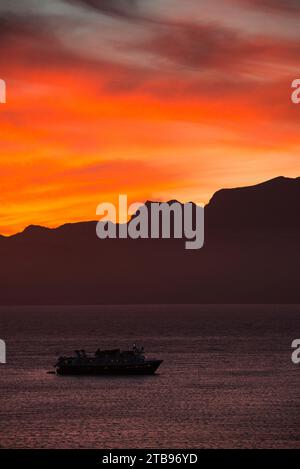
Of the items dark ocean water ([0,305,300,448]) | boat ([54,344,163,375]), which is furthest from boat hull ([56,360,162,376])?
dark ocean water ([0,305,300,448])

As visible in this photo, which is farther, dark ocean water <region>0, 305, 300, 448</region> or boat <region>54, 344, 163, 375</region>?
boat <region>54, 344, 163, 375</region>

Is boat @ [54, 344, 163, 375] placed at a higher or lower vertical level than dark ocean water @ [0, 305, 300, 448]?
higher

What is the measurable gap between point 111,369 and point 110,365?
711 mm

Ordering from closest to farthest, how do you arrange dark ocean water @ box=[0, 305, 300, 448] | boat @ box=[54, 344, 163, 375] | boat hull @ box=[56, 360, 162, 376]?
dark ocean water @ box=[0, 305, 300, 448]
boat hull @ box=[56, 360, 162, 376]
boat @ box=[54, 344, 163, 375]

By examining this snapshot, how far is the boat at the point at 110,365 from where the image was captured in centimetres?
15262

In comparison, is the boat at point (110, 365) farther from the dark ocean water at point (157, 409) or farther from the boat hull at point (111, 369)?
the dark ocean water at point (157, 409)

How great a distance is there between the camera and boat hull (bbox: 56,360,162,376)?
15250 cm

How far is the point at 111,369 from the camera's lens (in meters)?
154

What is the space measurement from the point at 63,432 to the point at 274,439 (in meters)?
22.4

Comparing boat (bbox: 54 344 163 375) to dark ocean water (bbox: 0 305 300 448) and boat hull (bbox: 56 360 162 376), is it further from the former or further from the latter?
dark ocean water (bbox: 0 305 300 448)

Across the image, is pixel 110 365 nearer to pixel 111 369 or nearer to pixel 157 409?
pixel 111 369
